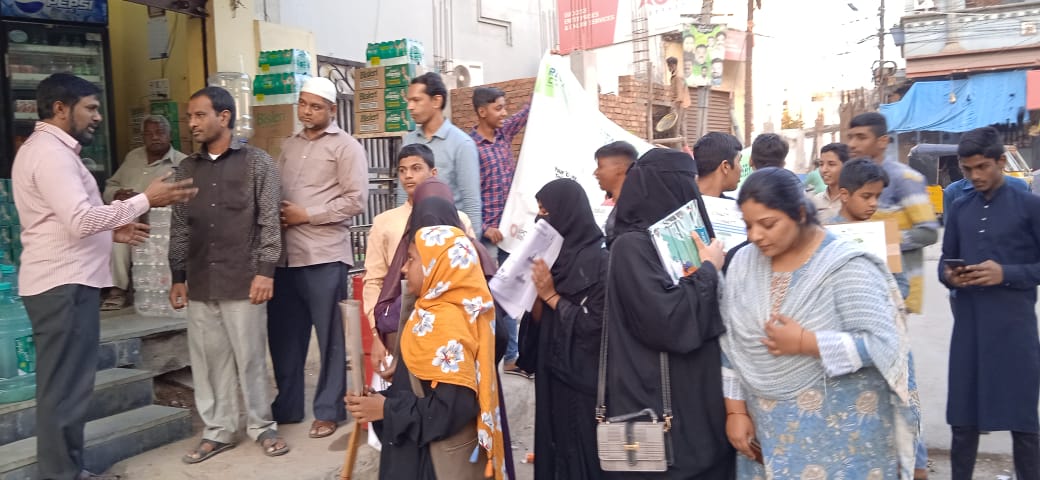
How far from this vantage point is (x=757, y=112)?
1086 inches

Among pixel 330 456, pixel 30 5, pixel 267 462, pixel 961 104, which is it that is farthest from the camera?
pixel 961 104

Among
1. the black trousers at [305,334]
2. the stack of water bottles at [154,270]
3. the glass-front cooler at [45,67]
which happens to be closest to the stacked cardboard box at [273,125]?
the stack of water bottles at [154,270]

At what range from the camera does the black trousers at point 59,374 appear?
3.55 m

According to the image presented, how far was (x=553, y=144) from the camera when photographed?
18.2 feet

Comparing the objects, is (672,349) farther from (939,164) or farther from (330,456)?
(939,164)

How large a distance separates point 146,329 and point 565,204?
3.18 metres

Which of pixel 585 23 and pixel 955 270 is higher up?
pixel 585 23

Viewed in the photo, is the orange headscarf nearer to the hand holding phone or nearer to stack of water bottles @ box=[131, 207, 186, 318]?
the hand holding phone

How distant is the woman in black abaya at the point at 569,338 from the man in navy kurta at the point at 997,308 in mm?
1811

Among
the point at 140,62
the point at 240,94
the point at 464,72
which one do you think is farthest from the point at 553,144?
the point at 464,72

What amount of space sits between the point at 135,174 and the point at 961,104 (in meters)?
24.5

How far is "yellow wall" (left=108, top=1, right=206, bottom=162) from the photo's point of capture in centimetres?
650

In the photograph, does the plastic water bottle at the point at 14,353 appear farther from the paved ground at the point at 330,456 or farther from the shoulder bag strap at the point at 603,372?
the shoulder bag strap at the point at 603,372

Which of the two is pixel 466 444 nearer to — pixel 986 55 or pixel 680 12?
pixel 680 12
